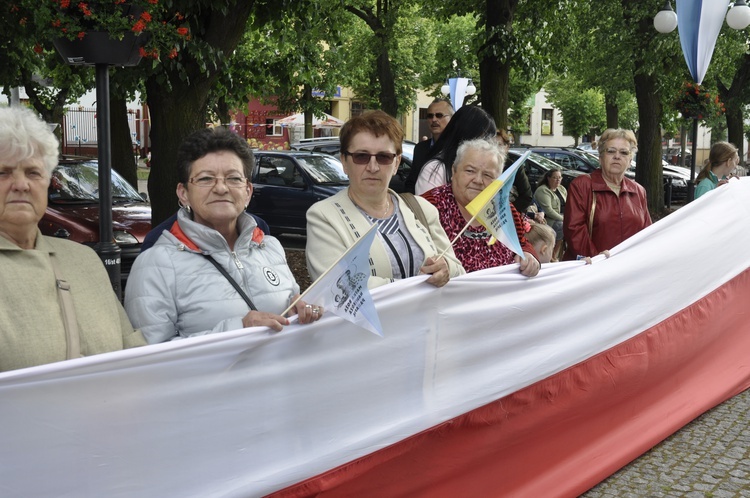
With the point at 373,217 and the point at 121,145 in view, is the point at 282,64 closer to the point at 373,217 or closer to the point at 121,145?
the point at 121,145

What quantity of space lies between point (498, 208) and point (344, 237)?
2.06ft

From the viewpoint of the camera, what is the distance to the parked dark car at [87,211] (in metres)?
10.5

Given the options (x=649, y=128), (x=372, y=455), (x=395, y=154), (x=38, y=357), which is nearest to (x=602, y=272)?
(x=395, y=154)

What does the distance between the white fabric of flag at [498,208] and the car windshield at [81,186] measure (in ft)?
27.7

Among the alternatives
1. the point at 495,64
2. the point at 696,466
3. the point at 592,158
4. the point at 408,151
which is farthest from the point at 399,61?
the point at 696,466

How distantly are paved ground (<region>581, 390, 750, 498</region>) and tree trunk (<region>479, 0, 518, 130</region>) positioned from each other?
9.04 meters

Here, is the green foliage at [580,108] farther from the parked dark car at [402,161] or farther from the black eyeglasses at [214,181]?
the black eyeglasses at [214,181]

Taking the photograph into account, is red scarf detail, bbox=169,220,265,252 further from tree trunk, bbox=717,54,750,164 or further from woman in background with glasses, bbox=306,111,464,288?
tree trunk, bbox=717,54,750,164

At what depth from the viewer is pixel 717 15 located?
8.73 meters

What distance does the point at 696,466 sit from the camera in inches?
194

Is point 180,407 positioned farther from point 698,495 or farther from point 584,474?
point 698,495

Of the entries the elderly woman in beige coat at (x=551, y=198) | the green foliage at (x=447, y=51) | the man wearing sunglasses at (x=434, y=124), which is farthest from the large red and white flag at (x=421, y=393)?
the green foliage at (x=447, y=51)

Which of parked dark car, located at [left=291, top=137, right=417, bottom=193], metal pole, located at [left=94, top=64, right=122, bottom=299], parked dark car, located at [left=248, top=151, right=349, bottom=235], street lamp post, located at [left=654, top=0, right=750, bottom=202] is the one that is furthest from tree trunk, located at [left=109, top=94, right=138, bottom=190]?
street lamp post, located at [left=654, top=0, right=750, bottom=202]

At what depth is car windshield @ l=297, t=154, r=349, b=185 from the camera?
16.0 m
